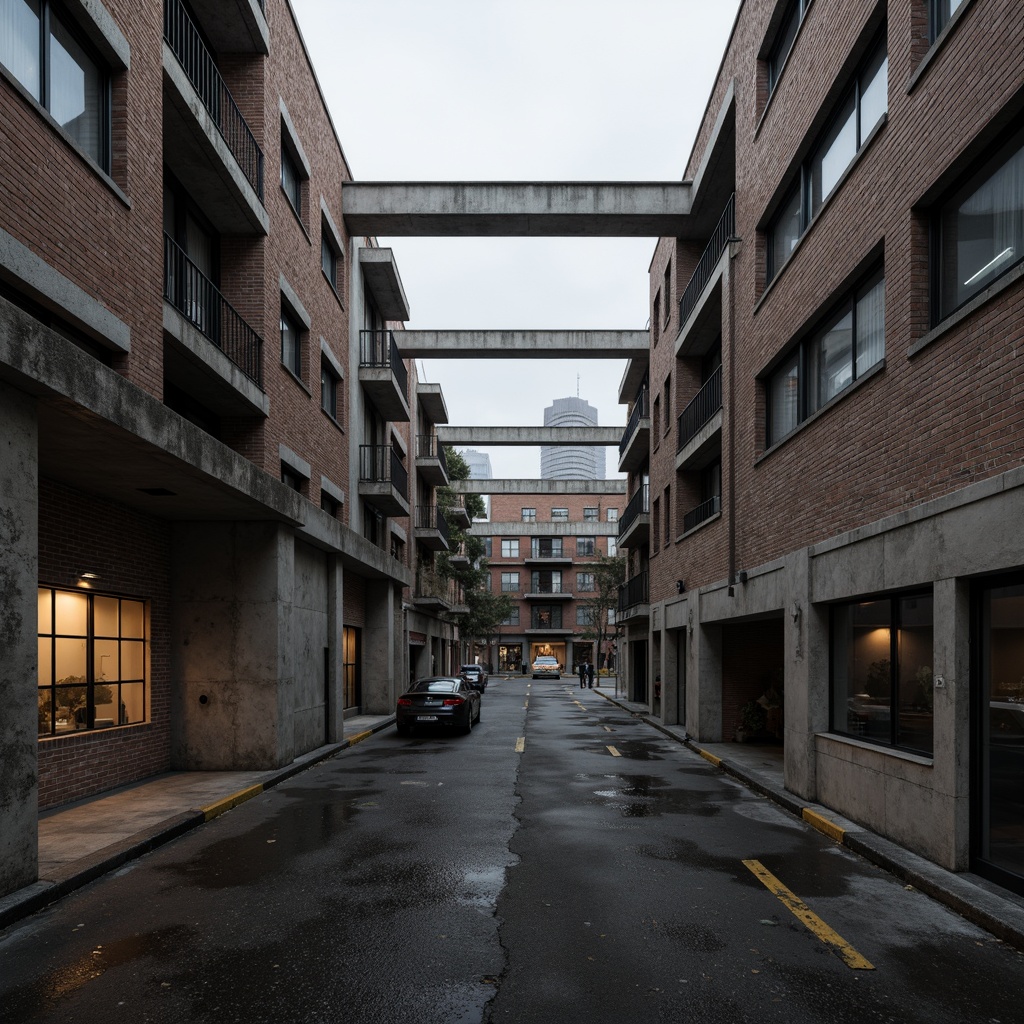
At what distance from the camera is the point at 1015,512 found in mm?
6426

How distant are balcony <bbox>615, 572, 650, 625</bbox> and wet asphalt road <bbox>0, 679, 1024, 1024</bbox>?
17.5 m

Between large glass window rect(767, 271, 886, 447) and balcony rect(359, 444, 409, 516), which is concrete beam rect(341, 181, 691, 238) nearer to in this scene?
balcony rect(359, 444, 409, 516)

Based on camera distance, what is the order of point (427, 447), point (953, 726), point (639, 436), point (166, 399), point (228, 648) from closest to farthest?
point (953, 726) < point (228, 648) < point (166, 399) < point (639, 436) < point (427, 447)

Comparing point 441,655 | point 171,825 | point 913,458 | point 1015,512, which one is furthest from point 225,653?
point 441,655

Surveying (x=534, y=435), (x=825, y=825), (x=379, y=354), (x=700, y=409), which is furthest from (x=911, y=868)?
(x=534, y=435)

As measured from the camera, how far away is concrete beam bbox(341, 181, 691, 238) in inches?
816

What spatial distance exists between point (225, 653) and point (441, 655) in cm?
3210

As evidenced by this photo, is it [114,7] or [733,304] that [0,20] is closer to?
[114,7]

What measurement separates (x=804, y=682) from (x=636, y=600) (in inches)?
738

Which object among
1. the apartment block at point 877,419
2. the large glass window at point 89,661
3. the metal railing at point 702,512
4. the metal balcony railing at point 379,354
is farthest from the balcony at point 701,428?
the large glass window at point 89,661

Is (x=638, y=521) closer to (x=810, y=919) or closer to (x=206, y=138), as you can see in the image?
(x=206, y=138)

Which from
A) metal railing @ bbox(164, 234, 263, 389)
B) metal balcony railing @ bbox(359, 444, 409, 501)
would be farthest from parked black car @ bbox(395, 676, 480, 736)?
metal railing @ bbox(164, 234, 263, 389)

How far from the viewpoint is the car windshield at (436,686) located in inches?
825

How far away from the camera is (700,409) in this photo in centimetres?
2017
